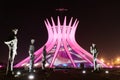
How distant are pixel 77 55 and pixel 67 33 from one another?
5732 millimetres

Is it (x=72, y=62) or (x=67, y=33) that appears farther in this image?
(x=67, y=33)

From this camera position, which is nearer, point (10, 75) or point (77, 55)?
point (10, 75)

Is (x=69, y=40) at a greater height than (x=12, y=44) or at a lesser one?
greater

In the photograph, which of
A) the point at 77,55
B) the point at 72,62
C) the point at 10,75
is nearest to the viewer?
the point at 10,75

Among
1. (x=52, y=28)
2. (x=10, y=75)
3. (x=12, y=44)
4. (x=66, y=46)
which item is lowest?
(x=10, y=75)

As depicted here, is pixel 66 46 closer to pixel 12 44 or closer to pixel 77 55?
pixel 77 55

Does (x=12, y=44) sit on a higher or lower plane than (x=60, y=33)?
lower

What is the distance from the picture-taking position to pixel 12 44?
19031 millimetres

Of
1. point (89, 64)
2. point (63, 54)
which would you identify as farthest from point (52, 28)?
point (89, 64)

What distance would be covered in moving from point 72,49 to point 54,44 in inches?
168

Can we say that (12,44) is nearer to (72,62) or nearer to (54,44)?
(72,62)

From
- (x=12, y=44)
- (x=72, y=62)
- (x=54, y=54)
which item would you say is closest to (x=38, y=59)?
(x=54, y=54)

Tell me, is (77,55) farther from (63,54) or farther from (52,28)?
(52,28)

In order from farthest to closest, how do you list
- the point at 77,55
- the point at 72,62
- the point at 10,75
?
the point at 77,55, the point at 72,62, the point at 10,75
